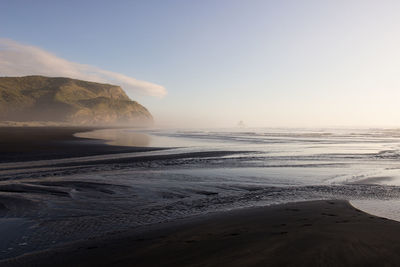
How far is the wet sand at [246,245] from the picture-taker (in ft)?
15.2

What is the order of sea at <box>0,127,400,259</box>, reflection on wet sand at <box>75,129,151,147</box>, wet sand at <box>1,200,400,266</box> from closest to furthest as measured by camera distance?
1. wet sand at <box>1,200,400,266</box>
2. sea at <box>0,127,400,259</box>
3. reflection on wet sand at <box>75,129,151,147</box>

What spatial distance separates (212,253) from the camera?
4.95 m

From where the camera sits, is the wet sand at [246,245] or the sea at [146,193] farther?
the sea at [146,193]

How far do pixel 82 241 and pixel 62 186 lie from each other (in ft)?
22.5

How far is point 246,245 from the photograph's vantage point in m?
5.30

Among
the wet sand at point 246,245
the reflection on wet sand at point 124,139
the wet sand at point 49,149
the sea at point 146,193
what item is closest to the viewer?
the wet sand at point 246,245

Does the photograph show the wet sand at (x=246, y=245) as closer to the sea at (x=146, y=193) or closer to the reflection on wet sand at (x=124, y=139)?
the sea at (x=146, y=193)

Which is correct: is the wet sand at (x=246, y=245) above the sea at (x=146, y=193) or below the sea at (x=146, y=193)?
above

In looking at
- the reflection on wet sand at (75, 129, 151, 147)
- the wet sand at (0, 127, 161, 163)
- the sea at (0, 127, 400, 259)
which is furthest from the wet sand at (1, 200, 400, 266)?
the reflection on wet sand at (75, 129, 151, 147)

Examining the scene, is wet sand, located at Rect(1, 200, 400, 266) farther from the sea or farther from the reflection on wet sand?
the reflection on wet sand

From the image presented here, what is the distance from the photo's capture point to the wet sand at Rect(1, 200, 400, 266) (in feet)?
15.2

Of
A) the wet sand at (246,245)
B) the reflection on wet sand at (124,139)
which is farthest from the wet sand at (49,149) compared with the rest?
the wet sand at (246,245)

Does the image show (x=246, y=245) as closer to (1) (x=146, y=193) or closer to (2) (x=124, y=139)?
(1) (x=146, y=193)

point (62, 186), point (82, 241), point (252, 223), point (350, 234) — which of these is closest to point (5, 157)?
point (62, 186)
